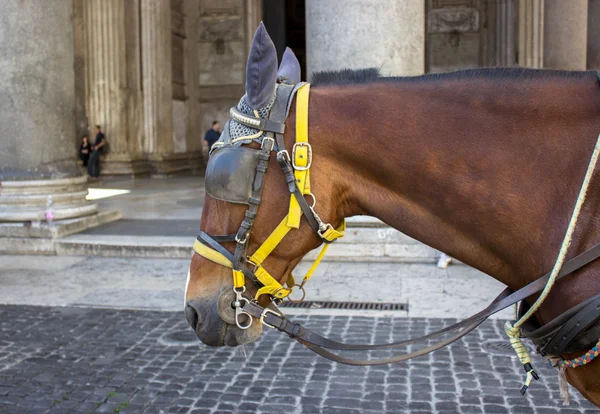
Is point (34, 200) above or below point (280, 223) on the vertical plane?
below

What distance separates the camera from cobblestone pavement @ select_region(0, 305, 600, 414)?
4.12 metres

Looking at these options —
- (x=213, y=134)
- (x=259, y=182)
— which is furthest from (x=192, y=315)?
(x=213, y=134)

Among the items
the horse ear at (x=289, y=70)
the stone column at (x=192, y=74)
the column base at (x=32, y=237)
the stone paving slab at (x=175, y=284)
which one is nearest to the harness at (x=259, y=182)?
the horse ear at (x=289, y=70)

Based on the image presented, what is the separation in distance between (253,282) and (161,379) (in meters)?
2.70

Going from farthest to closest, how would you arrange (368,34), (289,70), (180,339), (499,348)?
(368,34) → (180,339) → (499,348) → (289,70)

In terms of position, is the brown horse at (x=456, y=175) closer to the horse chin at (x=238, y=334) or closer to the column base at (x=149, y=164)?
the horse chin at (x=238, y=334)

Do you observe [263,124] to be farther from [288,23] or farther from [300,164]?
[288,23]

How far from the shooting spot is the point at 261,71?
2012 mm

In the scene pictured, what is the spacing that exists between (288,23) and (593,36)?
1232cm

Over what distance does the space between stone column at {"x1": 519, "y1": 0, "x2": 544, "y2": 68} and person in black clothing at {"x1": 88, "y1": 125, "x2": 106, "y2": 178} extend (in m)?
10.5

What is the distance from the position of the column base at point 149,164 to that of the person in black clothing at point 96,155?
0.47 metres

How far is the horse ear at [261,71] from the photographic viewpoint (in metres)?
2.00

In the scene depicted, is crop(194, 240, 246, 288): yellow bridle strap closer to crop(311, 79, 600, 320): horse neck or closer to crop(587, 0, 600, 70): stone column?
crop(311, 79, 600, 320): horse neck

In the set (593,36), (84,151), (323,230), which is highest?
(593,36)
